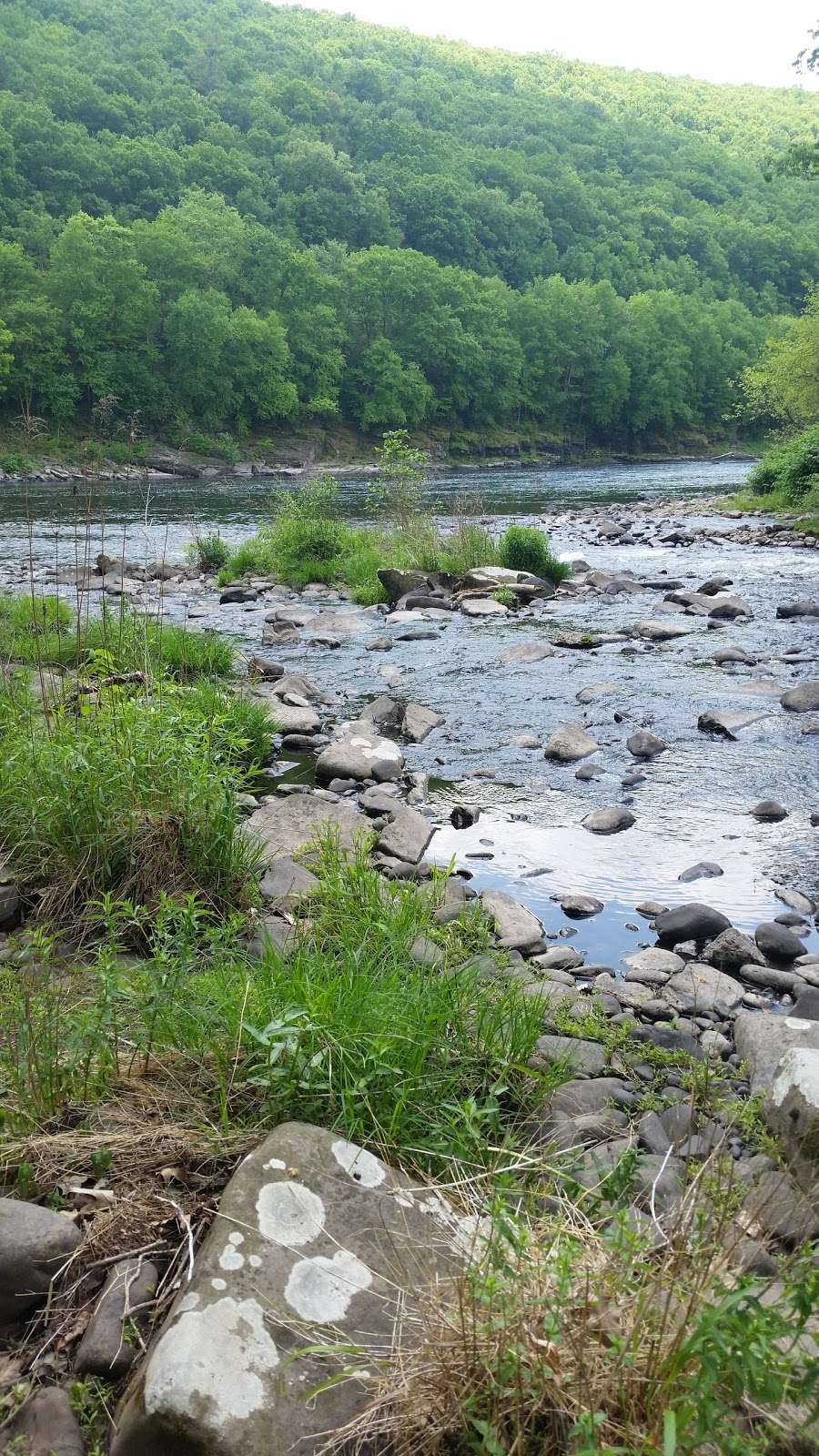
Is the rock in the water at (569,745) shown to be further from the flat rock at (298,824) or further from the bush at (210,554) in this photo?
the bush at (210,554)

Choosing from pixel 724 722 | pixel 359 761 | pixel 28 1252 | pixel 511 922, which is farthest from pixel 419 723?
pixel 28 1252

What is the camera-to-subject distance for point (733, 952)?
517 cm

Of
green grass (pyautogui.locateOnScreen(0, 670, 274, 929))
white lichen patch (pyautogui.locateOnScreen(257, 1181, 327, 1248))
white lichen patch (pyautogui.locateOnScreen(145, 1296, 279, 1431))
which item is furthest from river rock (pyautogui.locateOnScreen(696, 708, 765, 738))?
white lichen patch (pyautogui.locateOnScreen(145, 1296, 279, 1431))

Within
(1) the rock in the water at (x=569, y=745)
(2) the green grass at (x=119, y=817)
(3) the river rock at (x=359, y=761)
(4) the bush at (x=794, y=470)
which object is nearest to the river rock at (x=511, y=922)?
(2) the green grass at (x=119, y=817)

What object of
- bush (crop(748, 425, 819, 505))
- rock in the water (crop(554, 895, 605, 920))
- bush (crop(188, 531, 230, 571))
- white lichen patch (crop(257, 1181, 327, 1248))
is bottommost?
bush (crop(188, 531, 230, 571))

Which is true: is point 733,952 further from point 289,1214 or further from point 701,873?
point 289,1214

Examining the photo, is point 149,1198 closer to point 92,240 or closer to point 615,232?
point 92,240

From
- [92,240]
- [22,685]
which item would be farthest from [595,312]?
[22,685]

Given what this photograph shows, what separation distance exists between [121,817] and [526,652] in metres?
8.58

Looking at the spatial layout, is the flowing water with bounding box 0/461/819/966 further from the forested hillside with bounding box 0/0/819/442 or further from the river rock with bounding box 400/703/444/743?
the forested hillside with bounding box 0/0/819/442

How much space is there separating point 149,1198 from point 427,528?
18.5m

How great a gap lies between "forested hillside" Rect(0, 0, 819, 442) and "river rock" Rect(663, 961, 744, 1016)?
33609 millimetres

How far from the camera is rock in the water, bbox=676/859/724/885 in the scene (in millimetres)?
6312

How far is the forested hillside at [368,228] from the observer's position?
2707 inches
